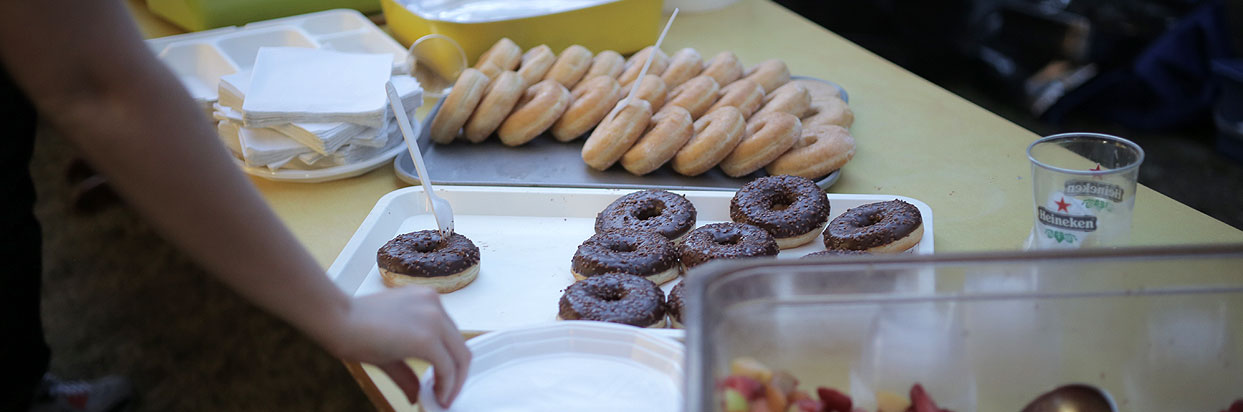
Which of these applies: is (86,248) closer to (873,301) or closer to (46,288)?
(46,288)

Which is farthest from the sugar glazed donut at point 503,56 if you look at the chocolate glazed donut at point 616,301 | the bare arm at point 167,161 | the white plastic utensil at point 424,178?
the bare arm at point 167,161

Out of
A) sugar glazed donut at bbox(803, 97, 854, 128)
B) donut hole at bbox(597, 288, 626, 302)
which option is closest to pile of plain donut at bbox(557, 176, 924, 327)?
donut hole at bbox(597, 288, 626, 302)

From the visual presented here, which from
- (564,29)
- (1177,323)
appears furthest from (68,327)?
(1177,323)

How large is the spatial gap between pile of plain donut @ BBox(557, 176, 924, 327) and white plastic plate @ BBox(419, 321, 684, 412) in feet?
0.68

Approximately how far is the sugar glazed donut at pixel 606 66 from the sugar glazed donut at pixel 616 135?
23 cm

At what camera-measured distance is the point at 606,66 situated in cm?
206

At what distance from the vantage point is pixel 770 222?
57.2 inches

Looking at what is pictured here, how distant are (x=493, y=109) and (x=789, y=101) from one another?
24.1 inches

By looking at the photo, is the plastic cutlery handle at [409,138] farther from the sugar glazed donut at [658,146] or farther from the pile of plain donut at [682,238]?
the sugar glazed donut at [658,146]

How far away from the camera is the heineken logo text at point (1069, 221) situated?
1229 mm

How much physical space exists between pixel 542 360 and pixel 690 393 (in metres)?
0.34

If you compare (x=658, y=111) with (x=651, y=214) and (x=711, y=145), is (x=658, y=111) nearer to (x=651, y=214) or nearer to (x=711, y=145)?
(x=711, y=145)

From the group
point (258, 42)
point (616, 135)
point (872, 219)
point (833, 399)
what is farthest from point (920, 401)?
point (258, 42)

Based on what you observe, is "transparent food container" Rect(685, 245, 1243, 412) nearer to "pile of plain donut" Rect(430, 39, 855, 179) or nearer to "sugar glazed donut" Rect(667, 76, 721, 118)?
"pile of plain donut" Rect(430, 39, 855, 179)
